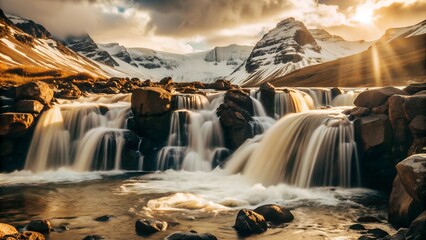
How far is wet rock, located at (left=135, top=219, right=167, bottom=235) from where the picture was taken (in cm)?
1401

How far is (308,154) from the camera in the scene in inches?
882

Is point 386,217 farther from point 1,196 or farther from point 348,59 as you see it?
point 348,59

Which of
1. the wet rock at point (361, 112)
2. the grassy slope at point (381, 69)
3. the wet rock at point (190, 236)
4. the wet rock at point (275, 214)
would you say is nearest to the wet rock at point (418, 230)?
the wet rock at point (275, 214)

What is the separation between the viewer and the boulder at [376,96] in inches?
888

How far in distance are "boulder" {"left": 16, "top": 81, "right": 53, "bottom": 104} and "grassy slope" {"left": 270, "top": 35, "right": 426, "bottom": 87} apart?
62.3m

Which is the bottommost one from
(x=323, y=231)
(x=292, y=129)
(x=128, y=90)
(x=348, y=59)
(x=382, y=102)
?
(x=323, y=231)

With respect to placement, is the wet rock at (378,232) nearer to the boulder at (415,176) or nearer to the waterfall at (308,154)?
the boulder at (415,176)

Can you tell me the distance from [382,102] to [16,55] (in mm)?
164706

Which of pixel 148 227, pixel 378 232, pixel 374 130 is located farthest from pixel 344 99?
pixel 148 227

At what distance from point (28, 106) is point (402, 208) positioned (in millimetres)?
28783

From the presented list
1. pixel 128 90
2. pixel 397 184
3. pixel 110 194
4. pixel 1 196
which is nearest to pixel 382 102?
pixel 397 184

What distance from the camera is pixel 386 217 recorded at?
51.4ft

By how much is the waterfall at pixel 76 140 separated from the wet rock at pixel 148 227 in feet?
52.8

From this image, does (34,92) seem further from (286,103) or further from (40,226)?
(286,103)
